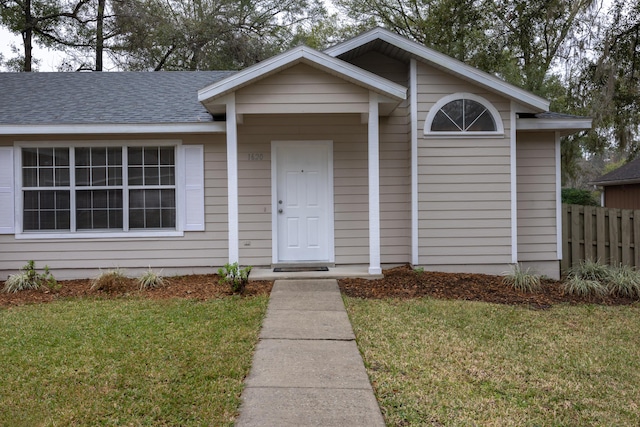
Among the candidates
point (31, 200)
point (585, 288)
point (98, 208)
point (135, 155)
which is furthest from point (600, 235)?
point (31, 200)

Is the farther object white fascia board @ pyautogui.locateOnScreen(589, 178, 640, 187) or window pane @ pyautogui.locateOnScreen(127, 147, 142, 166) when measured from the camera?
white fascia board @ pyautogui.locateOnScreen(589, 178, 640, 187)

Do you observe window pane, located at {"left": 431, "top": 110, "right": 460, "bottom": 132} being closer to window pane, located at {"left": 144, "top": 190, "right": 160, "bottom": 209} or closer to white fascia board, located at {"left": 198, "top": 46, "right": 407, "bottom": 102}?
white fascia board, located at {"left": 198, "top": 46, "right": 407, "bottom": 102}

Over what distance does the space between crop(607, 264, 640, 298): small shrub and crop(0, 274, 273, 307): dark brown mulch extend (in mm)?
5250

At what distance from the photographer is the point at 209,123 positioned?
25.8 feet

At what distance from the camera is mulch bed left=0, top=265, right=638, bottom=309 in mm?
6691

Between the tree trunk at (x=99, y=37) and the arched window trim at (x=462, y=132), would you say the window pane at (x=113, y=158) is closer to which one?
the arched window trim at (x=462, y=132)

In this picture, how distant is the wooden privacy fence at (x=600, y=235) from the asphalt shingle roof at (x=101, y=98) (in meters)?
6.96

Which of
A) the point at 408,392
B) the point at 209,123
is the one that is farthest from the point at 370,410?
the point at 209,123

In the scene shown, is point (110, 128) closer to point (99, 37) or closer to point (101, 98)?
point (101, 98)

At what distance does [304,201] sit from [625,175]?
1500cm

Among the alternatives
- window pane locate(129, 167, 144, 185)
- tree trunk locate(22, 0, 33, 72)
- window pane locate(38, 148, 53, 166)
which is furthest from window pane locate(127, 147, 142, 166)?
tree trunk locate(22, 0, 33, 72)

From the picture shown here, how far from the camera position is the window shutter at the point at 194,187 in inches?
322

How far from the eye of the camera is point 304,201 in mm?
8359

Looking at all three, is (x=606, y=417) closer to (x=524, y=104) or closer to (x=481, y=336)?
(x=481, y=336)
